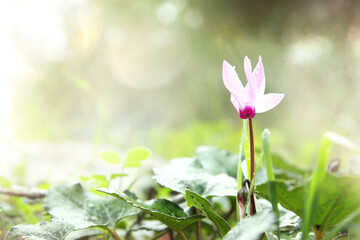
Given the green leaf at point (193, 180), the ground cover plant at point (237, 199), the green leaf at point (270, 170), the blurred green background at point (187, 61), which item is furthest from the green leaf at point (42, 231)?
the blurred green background at point (187, 61)

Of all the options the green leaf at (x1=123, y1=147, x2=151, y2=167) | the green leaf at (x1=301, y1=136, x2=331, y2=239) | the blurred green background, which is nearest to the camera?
the green leaf at (x1=301, y1=136, x2=331, y2=239)

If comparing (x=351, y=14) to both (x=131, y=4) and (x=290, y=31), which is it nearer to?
(x=290, y=31)

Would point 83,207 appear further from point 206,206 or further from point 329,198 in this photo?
point 329,198

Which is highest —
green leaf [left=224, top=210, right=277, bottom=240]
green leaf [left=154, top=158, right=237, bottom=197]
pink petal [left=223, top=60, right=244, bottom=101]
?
pink petal [left=223, top=60, right=244, bottom=101]

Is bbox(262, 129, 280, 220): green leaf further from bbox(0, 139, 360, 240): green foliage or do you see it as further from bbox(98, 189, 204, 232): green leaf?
bbox(98, 189, 204, 232): green leaf

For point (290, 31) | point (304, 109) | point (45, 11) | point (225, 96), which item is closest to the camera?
point (45, 11)

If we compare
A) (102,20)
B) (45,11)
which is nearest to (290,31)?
(102,20)

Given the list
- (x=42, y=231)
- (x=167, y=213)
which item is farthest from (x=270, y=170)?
(x=42, y=231)

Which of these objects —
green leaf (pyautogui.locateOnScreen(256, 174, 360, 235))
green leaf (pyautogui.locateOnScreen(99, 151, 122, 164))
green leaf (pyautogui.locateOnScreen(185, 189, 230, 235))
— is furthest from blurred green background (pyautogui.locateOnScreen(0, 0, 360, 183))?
green leaf (pyautogui.locateOnScreen(256, 174, 360, 235))
